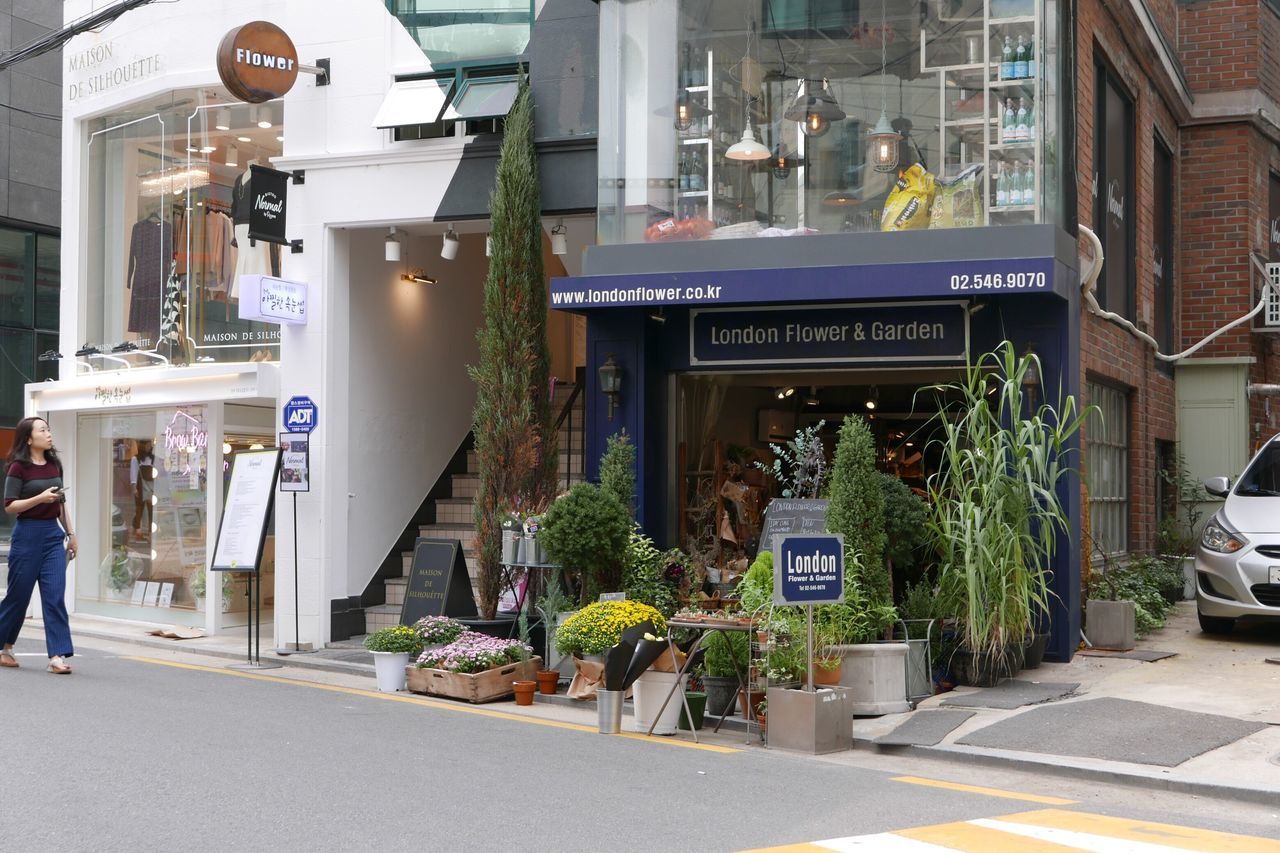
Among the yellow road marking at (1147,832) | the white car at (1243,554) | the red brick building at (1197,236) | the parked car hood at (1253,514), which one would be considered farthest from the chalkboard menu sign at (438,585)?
the red brick building at (1197,236)

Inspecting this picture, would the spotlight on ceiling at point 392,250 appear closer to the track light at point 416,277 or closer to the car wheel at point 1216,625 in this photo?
the track light at point 416,277

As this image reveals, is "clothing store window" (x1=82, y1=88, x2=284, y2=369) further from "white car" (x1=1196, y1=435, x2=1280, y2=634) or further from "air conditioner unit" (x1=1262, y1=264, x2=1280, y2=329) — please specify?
"air conditioner unit" (x1=1262, y1=264, x2=1280, y2=329)

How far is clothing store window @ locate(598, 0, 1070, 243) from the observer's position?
37.4 feet

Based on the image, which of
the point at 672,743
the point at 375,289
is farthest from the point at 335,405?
the point at 672,743

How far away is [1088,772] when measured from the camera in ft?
26.0

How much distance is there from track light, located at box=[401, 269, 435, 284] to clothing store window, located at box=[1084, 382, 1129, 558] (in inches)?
286

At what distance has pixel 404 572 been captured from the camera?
49.3 feet

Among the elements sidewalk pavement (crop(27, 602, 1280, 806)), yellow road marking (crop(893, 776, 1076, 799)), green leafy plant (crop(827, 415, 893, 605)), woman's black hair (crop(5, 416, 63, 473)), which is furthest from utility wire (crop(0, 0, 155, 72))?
yellow road marking (crop(893, 776, 1076, 799))

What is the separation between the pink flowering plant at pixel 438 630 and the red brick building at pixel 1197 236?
7625 mm

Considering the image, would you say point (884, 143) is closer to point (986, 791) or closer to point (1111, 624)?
point (1111, 624)

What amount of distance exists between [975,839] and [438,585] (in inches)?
294

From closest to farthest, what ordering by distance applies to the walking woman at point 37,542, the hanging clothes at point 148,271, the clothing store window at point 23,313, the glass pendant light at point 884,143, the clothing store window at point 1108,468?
the walking woman at point 37,542 → the glass pendant light at point 884,143 → the clothing store window at point 1108,468 → the hanging clothes at point 148,271 → the clothing store window at point 23,313

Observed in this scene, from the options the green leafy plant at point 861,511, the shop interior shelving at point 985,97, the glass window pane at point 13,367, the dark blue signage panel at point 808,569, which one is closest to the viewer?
the dark blue signage panel at point 808,569

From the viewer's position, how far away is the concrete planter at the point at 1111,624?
11.8m
